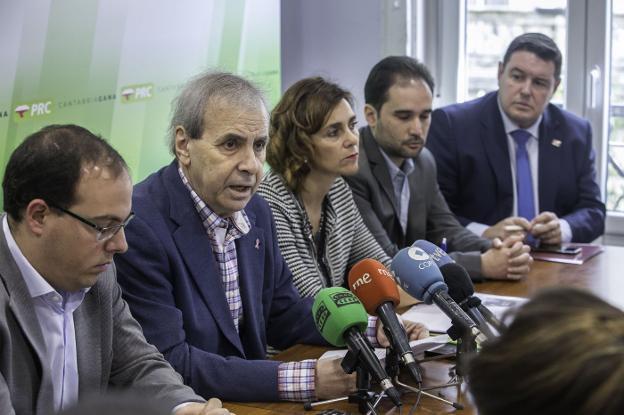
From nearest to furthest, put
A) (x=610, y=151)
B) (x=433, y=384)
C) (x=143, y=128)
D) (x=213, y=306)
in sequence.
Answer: (x=433, y=384), (x=213, y=306), (x=143, y=128), (x=610, y=151)

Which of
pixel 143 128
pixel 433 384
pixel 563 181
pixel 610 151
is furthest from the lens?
pixel 610 151

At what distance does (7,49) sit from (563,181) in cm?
271

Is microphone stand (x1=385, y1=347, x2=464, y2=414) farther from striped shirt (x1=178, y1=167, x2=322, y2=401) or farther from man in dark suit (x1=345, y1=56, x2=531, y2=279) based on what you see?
man in dark suit (x1=345, y1=56, x2=531, y2=279)

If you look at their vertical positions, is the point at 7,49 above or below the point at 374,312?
above

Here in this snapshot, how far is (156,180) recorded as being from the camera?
7.97ft

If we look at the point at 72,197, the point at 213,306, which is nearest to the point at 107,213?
the point at 72,197

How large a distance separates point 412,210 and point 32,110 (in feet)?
5.40

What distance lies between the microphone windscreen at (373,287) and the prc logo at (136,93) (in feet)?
4.93

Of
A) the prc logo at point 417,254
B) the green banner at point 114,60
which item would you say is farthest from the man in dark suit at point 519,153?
the prc logo at point 417,254

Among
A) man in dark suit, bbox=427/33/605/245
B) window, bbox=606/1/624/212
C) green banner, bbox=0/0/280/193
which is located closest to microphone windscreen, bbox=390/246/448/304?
green banner, bbox=0/0/280/193

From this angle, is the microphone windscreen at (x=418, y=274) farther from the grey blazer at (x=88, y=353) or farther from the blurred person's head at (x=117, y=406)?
the blurred person's head at (x=117, y=406)

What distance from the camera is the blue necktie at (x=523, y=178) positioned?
436 centimetres

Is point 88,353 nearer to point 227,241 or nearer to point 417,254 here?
point 227,241

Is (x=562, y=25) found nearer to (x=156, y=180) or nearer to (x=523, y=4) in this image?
(x=523, y=4)
